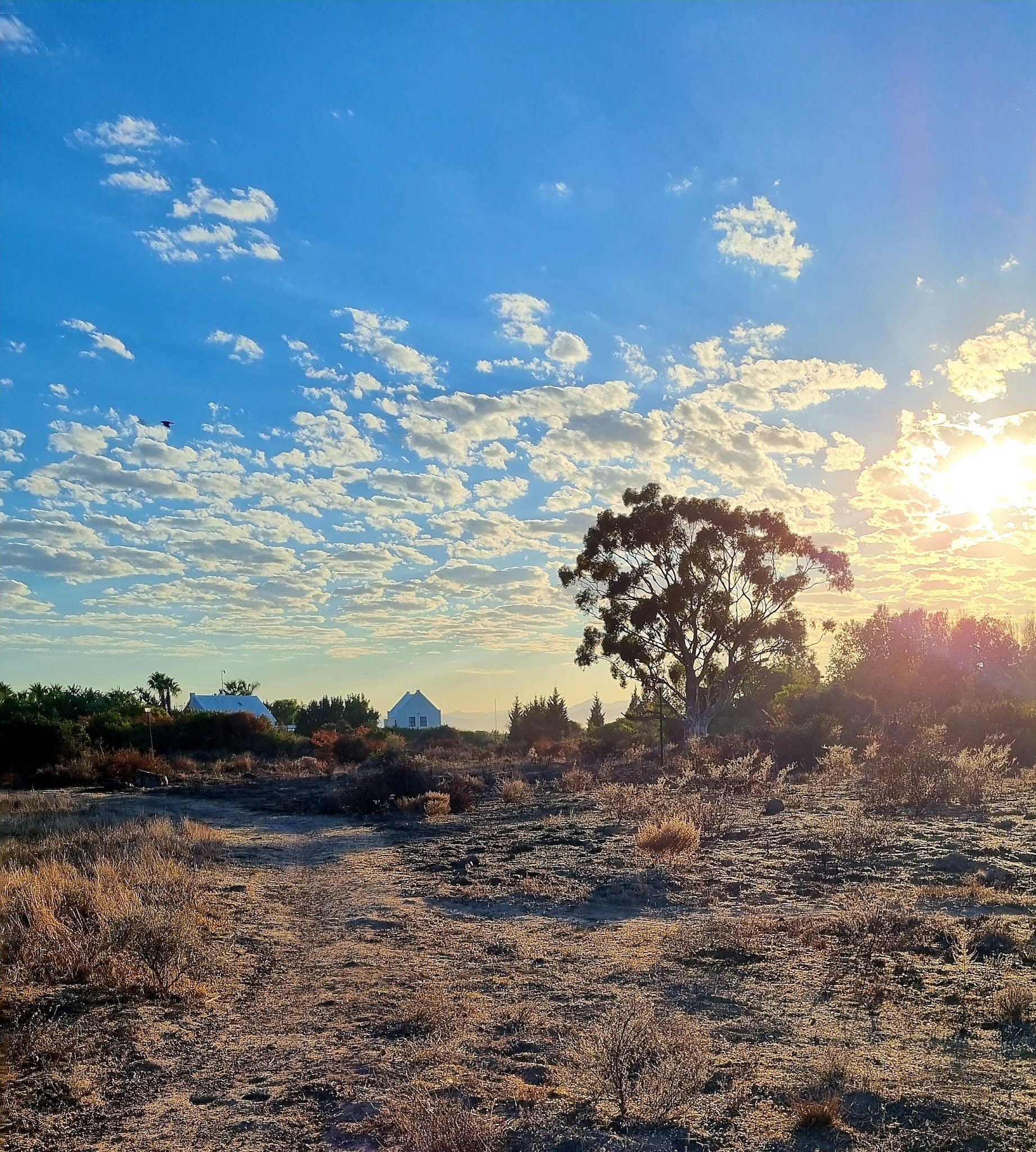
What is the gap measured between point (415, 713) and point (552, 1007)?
7534 centimetres

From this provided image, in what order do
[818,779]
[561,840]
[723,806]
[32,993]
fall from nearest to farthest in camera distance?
[32,993]
[561,840]
[723,806]
[818,779]

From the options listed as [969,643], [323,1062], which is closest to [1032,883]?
[323,1062]

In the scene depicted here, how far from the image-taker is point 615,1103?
4.53 meters

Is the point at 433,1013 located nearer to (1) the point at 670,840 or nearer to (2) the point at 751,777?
(1) the point at 670,840

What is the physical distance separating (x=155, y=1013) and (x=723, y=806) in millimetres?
11608

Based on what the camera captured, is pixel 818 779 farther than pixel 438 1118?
Yes

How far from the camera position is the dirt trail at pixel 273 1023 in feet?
14.7

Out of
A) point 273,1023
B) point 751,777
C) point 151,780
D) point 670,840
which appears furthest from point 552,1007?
point 151,780

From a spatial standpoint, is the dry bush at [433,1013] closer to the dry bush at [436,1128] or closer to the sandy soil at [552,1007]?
the sandy soil at [552,1007]

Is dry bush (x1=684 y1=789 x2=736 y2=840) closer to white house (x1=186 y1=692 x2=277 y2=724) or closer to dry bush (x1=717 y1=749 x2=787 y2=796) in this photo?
dry bush (x1=717 y1=749 x2=787 y2=796)

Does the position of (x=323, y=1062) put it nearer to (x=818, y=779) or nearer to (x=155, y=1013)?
(x=155, y=1013)

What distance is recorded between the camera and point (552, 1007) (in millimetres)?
6176

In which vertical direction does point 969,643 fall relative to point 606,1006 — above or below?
above

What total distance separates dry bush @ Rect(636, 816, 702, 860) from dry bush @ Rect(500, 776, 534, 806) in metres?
8.67
